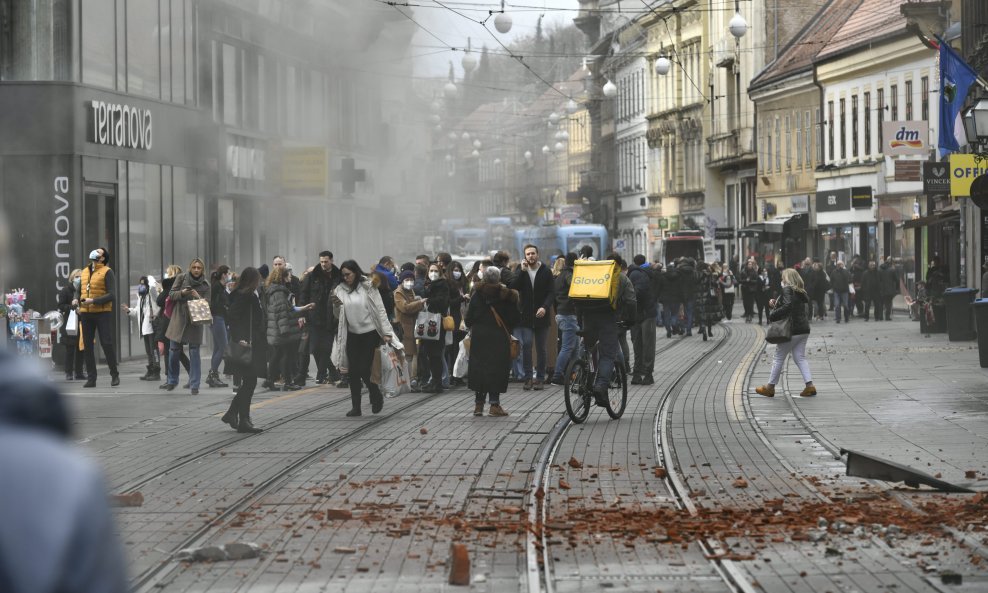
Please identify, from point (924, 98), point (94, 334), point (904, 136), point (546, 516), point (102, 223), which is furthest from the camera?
point (924, 98)

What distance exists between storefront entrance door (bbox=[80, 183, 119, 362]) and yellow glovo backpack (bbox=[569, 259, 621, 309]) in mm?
11345

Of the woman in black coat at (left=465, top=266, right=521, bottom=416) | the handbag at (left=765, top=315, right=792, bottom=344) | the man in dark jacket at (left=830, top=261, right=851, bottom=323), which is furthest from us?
the man in dark jacket at (left=830, top=261, right=851, bottom=323)

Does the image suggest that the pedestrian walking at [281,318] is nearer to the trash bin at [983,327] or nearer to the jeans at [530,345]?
the jeans at [530,345]

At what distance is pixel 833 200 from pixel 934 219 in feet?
46.4

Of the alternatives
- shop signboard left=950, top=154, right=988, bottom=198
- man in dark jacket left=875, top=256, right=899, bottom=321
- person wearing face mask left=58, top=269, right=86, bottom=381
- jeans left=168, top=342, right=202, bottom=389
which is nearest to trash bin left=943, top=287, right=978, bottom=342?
shop signboard left=950, top=154, right=988, bottom=198

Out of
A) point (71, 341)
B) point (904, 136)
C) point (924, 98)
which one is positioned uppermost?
point (924, 98)

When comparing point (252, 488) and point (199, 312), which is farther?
point (199, 312)

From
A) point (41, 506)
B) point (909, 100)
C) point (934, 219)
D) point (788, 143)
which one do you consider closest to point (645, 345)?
point (41, 506)

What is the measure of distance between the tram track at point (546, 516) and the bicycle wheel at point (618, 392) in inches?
15.5

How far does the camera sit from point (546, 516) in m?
9.23

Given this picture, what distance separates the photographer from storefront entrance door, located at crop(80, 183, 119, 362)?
84.6 ft

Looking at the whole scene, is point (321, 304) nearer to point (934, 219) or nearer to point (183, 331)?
point (183, 331)

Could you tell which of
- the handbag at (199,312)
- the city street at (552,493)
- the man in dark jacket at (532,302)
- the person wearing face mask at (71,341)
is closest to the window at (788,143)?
the man in dark jacket at (532,302)

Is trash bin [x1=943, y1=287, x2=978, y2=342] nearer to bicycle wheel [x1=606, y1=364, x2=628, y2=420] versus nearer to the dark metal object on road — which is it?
bicycle wheel [x1=606, y1=364, x2=628, y2=420]
